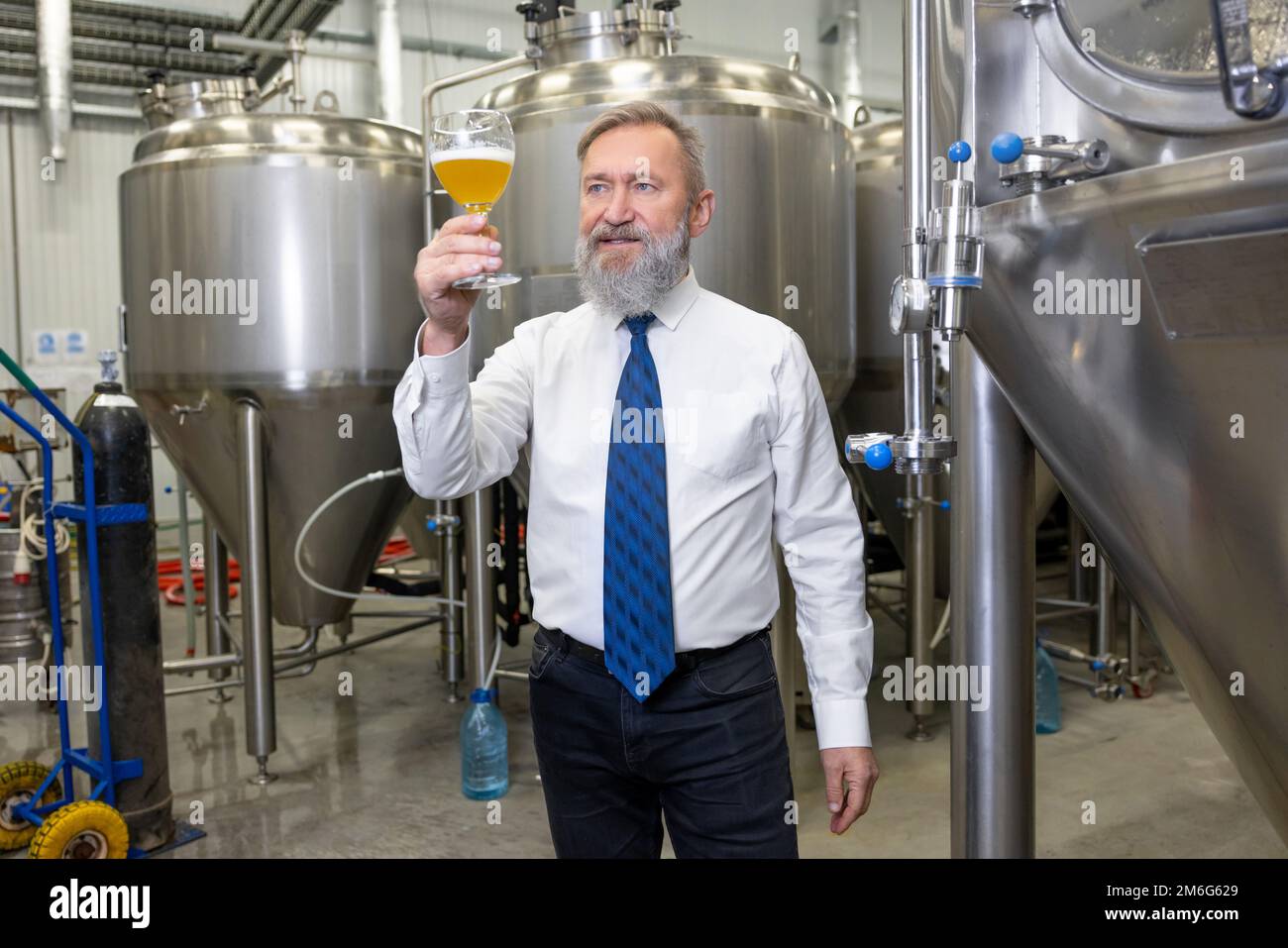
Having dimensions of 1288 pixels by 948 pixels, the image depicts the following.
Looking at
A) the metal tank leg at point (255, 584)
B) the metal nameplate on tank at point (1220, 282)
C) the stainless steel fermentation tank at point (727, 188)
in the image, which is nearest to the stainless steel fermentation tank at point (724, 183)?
the stainless steel fermentation tank at point (727, 188)

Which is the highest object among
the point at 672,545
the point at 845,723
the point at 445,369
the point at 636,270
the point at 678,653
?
the point at 636,270

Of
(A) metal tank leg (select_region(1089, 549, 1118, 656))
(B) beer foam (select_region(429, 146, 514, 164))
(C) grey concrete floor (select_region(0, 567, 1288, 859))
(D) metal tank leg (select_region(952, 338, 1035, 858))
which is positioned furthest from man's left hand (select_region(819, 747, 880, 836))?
(A) metal tank leg (select_region(1089, 549, 1118, 656))

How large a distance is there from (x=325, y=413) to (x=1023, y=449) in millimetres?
2191

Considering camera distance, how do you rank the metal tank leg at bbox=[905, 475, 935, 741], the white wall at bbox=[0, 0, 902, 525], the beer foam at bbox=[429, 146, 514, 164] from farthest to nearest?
the white wall at bbox=[0, 0, 902, 525] < the metal tank leg at bbox=[905, 475, 935, 741] < the beer foam at bbox=[429, 146, 514, 164]

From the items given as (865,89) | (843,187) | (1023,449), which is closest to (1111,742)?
(843,187)

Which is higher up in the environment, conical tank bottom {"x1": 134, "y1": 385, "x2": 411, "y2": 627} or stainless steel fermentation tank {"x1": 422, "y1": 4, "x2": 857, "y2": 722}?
stainless steel fermentation tank {"x1": 422, "y1": 4, "x2": 857, "y2": 722}

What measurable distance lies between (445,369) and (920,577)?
258cm

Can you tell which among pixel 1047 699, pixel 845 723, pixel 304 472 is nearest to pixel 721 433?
pixel 845 723

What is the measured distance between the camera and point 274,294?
3.23m

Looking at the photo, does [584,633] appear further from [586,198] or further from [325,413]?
[325,413]

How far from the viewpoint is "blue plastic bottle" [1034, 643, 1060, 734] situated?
11.9 ft

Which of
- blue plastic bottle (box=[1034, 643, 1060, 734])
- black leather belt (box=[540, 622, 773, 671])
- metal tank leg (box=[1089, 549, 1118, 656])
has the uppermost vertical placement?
black leather belt (box=[540, 622, 773, 671])

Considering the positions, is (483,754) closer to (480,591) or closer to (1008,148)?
(480,591)

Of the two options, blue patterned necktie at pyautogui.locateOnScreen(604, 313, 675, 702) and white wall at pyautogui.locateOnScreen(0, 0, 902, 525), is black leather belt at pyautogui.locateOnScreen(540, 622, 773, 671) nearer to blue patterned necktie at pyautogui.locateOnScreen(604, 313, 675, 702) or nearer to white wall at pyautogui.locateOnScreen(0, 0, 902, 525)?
blue patterned necktie at pyautogui.locateOnScreen(604, 313, 675, 702)
